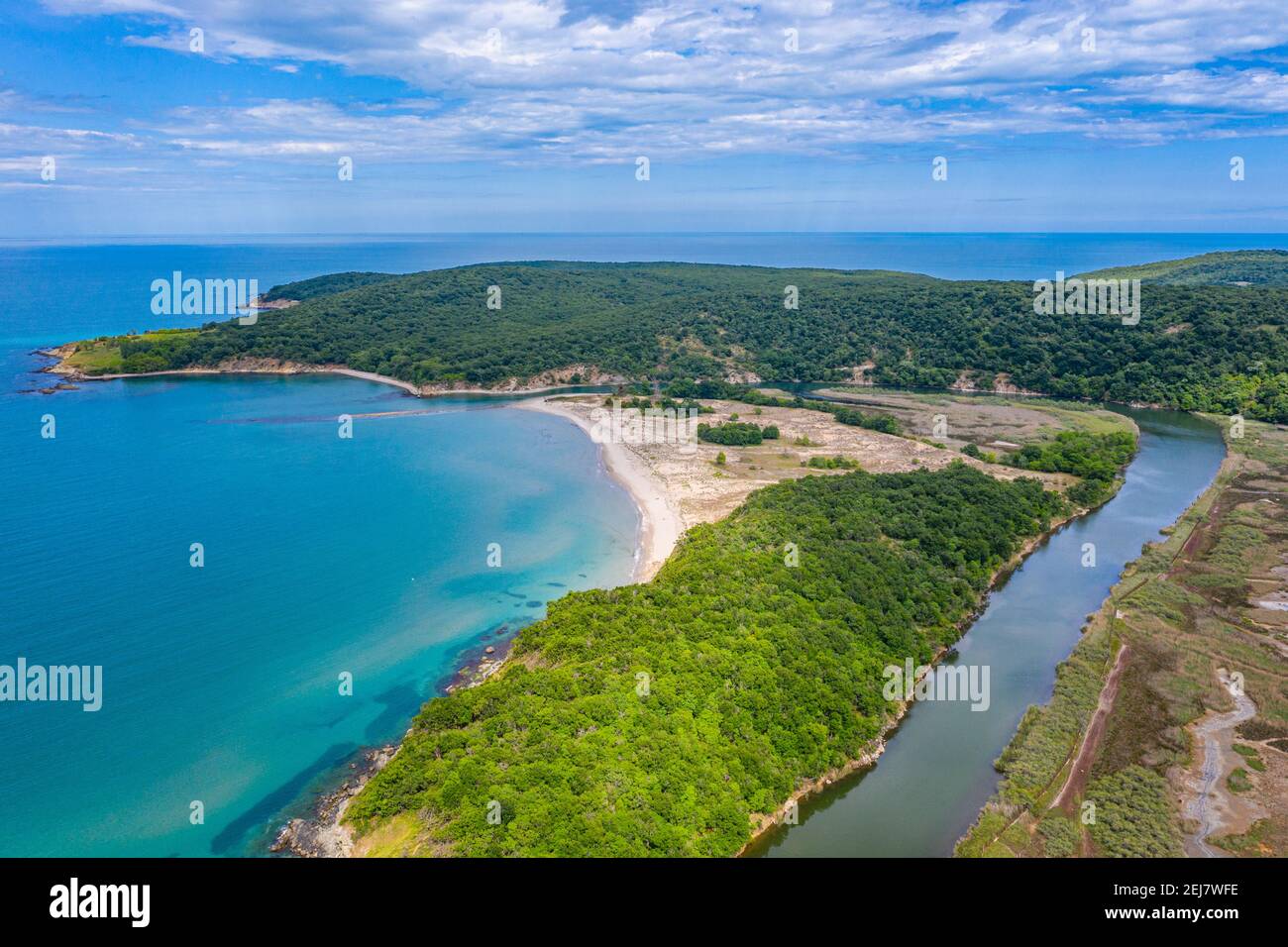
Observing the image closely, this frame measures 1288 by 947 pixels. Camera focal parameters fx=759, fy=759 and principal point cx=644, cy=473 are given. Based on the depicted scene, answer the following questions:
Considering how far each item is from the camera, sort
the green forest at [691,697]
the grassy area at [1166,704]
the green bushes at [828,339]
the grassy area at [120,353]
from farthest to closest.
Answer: the grassy area at [120,353], the green bushes at [828,339], the grassy area at [1166,704], the green forest at [691,697]

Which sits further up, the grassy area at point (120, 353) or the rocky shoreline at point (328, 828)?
the grassy area at point (120, 353)

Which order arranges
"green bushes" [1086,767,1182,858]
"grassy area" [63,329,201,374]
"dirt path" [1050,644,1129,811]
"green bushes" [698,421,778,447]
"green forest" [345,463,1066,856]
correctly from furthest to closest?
"grassy area" [63,329,201,374] → "green bushes" [698,421,778,447] → "dirt path" [1050,644,1129,811] → "green bushes" [1086,767,1182,858] → "green forest" [345,463,1066,856]

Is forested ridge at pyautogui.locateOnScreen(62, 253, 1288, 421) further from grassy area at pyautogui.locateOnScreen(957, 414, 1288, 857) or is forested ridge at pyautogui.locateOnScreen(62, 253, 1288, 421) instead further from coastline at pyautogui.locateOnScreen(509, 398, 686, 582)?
grassy area at pyautogui.locateOnScreen(957, 414, 1288, 857)

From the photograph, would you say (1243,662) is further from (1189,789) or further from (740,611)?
(740,611)

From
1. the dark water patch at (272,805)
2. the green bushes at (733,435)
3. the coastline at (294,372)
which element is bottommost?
the dark water patch at (272,805)

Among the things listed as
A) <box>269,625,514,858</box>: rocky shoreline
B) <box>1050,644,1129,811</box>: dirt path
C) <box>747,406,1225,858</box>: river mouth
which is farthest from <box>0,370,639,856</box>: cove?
<box>1050,644,1129,811</box>: dirt path

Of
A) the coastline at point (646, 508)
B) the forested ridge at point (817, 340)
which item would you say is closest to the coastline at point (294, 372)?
the forested ridge at point (817, 340)

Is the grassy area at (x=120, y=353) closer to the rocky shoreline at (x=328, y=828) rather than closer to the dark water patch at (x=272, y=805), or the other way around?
the dark water patch at (x=272, y=805)

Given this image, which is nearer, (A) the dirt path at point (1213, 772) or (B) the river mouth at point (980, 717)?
(A) the dirt path at point (1213, 772)
